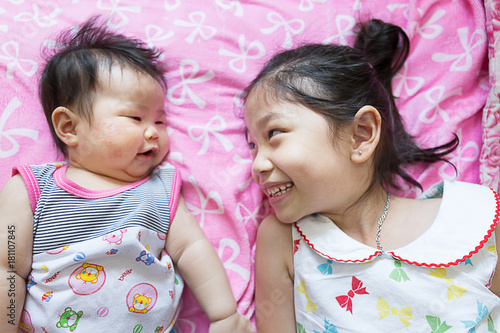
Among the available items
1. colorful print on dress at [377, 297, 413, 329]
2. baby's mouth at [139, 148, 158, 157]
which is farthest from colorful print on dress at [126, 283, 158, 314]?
colorful print on dress at [377, 297, 413, 329]

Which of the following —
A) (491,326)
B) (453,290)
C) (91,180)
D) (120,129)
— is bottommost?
(491,326)

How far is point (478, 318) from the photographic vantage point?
3.40ft

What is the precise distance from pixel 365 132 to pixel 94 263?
789mm

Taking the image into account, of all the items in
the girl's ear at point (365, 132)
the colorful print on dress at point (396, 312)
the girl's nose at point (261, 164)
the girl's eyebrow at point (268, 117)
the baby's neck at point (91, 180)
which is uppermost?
the girl's eyebrow at point (268, 117)

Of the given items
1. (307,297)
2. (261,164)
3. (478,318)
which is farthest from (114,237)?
(478,318)

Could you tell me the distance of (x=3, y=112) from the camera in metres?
1.28

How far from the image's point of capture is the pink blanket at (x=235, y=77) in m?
1.28

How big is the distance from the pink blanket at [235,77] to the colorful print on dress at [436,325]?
0.46 metres

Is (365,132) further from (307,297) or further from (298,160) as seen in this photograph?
(307,297)

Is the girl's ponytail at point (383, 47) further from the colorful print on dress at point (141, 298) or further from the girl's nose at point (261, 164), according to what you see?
the colorful print on dress at point (141, 298)

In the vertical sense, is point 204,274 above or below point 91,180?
below

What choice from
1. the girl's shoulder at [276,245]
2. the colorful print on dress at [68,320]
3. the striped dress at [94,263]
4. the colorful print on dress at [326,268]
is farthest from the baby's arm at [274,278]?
the colorful print on dress at [68,320]

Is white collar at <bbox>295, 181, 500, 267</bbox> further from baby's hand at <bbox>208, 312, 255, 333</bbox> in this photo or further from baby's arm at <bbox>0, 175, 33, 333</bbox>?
baby's arm at <bbox>0, 175, 33, 333</bbox>

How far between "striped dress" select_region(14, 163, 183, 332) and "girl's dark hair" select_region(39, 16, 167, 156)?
202 millimetres
